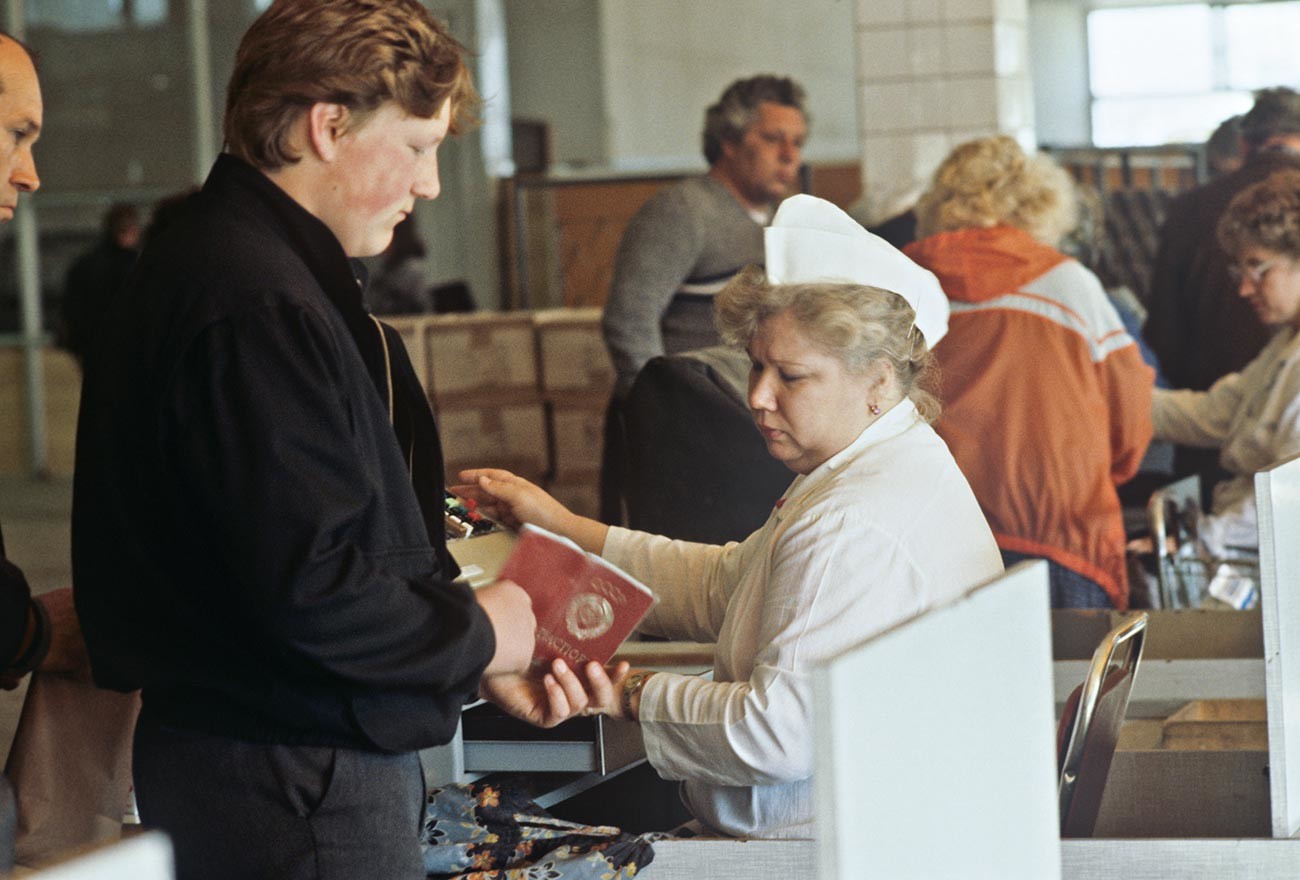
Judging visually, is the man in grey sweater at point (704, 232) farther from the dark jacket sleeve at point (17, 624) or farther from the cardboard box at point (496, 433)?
the dark jacket sleeve at point (17, 624)

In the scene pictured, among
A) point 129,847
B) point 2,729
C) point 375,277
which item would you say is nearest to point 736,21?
point 375,277

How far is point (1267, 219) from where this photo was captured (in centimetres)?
379

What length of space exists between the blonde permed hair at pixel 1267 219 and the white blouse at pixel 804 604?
1.90 meters

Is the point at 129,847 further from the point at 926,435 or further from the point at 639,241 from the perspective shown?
the point at 639,241

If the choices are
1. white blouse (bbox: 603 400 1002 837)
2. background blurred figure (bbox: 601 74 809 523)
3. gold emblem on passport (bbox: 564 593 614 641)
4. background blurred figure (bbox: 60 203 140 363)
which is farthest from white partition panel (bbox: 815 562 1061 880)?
background blurred figure (bbox: 60 203 140 363)

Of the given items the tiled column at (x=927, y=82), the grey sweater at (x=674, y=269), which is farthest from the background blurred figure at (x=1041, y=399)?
the tiled column at (x=927, y=82)

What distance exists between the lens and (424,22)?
170 centimetres

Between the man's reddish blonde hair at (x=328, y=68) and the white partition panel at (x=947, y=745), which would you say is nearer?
the white partition panel at (x=947, y=745)

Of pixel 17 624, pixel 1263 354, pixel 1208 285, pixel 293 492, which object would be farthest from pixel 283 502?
pixel 1208 285

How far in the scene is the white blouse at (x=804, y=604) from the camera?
1944mm

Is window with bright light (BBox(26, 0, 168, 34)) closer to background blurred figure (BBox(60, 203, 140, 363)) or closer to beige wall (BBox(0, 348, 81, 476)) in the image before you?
beige wall (BBox(0, 348, 81, 476))

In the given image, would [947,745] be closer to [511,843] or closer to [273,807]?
[273,807]

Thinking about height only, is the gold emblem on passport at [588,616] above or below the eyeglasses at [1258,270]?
below

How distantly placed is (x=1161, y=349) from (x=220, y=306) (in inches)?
153
